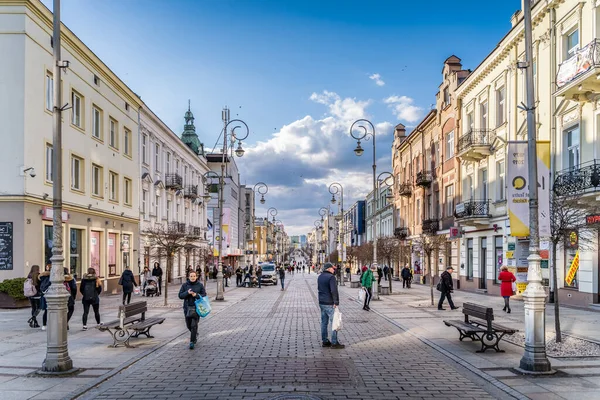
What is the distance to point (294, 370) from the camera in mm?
9562

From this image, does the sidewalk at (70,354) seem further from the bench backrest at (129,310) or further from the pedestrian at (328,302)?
the pedestrian at (328,302)

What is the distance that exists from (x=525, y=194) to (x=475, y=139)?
20.7 metres

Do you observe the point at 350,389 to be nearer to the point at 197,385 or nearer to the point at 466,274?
the point at 197,385

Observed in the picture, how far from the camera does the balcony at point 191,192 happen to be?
2013 inches

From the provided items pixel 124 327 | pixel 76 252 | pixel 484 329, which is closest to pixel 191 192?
pixel 76 252

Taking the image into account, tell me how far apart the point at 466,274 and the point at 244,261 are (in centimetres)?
6391

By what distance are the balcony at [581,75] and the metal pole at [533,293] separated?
9.88m

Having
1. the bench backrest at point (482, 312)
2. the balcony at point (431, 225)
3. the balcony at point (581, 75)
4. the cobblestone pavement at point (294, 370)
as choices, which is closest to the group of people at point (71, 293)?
the cobblestone pavement at point (294, 370)

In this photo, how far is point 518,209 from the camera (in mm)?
10695

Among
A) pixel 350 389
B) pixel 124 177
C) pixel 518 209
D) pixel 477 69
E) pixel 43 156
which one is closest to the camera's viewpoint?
pixel 350 389

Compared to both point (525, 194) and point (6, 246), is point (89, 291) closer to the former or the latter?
point (6, 246)

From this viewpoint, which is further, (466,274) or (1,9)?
(466,274)

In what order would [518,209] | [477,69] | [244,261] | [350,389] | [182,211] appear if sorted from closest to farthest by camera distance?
[350,389]
[518,209]
[477,69]
[182,211]
[244,261]

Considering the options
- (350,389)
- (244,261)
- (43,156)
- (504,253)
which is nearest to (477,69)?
(504,253)
